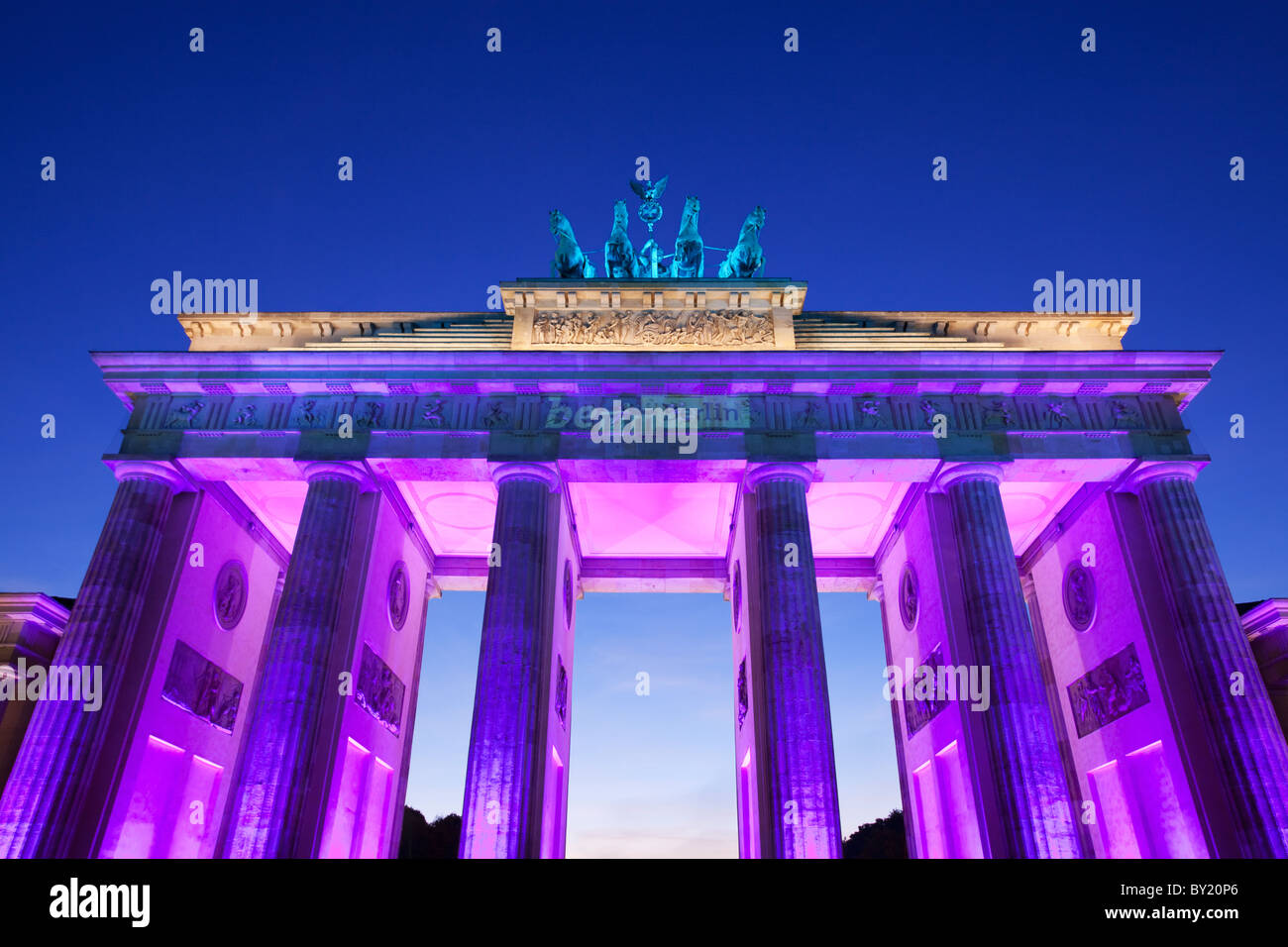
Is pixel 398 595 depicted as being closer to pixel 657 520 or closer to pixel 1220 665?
pixel 657 520

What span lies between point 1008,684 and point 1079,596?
6.00m

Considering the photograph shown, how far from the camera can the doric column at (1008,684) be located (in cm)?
1505

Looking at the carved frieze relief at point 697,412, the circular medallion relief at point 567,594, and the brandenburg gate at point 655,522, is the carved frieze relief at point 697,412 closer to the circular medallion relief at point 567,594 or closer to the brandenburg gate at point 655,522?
the brandenburg gate at point 655,522

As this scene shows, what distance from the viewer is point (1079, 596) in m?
20.7

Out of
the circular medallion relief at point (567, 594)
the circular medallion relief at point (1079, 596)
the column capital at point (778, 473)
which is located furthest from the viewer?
the circular medallion relief at point (567, 594)

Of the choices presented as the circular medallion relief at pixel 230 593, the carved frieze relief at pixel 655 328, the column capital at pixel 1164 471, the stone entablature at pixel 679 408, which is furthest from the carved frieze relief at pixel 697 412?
the circular medallion relief at pixel 230 593

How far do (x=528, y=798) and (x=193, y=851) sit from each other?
9852 millimetres

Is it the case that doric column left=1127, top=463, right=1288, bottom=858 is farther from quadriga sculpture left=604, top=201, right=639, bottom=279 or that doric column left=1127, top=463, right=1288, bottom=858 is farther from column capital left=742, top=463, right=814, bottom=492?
quadriga sculpture left=604, top=201, right=639, bottom=279

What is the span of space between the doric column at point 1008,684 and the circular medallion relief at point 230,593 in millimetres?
18959

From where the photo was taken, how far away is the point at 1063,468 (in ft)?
62.4

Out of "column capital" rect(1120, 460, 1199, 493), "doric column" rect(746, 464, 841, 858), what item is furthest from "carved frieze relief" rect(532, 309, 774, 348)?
"column capital" rect(1120, 460, 1199, 493)

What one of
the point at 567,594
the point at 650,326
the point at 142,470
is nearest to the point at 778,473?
the point at 650,326

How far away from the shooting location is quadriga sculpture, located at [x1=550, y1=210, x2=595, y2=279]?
21922 mm
